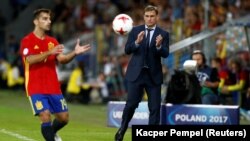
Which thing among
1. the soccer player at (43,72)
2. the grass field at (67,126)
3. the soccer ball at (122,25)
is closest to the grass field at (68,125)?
the grass field at (67,126)

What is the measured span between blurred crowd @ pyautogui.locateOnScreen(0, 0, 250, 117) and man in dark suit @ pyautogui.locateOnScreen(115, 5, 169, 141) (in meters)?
6.18

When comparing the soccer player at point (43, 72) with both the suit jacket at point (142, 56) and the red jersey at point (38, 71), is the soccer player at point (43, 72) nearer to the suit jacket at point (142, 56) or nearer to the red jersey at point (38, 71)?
the red jersey at point (38, 71)

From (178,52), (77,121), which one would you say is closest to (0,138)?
(77,121)

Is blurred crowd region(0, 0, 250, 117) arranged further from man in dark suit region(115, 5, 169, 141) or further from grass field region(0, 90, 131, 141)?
man in dark suit region(115, 5, 169, 141)

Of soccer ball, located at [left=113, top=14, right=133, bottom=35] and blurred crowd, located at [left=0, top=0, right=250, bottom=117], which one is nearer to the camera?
soccer ball, located at [left=113, top=14, right=133, bottom=35]

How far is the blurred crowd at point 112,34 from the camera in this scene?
24.8 metres

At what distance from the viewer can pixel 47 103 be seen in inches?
565

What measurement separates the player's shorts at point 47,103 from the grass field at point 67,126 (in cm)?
203

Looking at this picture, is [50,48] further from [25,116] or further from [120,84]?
[120,84]

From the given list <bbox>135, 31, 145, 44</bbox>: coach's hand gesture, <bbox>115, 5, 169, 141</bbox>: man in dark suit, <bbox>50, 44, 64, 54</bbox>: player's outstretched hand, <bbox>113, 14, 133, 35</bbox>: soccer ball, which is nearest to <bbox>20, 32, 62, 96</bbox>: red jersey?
<bbox>50, 44, 64, 54</bbox>: player's outstretched hand

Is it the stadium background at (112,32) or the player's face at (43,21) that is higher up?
the player's face at (43,21)

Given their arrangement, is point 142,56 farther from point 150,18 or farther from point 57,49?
point 57,49

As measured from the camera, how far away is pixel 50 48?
14.5 m

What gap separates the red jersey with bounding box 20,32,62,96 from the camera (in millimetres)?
14336
